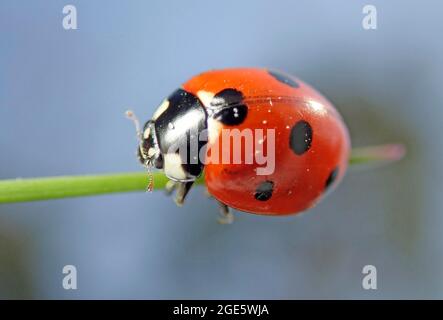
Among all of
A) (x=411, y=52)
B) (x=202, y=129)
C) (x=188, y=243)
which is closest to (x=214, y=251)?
(x=188, y=243)

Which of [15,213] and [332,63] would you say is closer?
[15,213]

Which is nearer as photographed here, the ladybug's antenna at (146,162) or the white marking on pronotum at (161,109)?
the ladybug's antenna at (146,162)

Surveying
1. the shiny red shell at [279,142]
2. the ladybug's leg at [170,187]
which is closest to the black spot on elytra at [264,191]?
the shiny red shell at [279,142]

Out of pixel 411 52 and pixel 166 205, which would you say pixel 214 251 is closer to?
pixel 166 205

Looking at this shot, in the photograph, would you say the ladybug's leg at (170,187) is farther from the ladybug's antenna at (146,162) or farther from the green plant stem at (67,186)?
the green plant stem at (67,186)

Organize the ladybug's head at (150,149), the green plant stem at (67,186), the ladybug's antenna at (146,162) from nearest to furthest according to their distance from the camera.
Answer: the green plant stem at (67,186) < the ladybug's antenna at (146,162) < the ladybug's head at (150,149)

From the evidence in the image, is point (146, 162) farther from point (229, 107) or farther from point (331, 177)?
point (331, 177)

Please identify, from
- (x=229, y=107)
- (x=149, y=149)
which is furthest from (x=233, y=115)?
(x=149, y=149)
